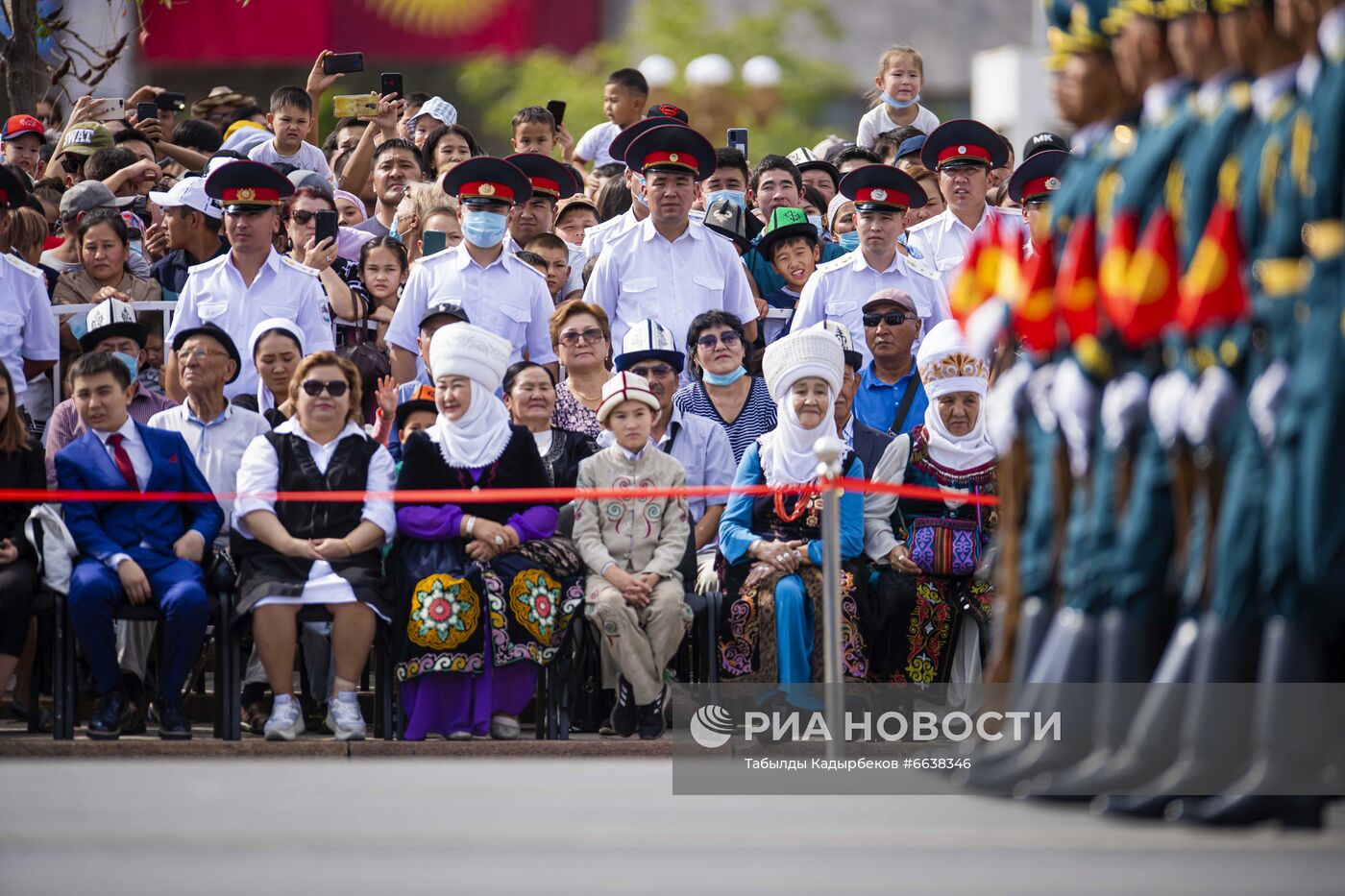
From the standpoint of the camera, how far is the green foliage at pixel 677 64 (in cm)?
3812

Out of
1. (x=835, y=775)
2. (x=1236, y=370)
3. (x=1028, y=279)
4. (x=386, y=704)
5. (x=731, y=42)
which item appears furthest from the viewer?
(x=731, y=42)

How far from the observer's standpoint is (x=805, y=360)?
8906mm

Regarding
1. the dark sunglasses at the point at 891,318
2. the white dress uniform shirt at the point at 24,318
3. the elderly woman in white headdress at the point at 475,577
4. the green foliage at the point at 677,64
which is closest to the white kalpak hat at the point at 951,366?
the dark sunglasses at the point at 891,318

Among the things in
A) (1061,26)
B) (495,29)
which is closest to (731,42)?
(495,29)

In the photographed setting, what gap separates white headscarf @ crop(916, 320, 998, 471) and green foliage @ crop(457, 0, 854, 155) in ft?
90.6

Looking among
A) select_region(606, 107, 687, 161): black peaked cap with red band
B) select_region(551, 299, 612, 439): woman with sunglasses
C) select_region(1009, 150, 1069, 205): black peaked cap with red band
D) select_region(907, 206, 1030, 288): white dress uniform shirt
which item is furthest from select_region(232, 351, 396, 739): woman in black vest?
select_region(1009, 150, 1069, 205): black peaked cap with red band

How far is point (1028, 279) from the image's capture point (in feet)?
17.8

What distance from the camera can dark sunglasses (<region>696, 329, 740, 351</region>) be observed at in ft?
31.5

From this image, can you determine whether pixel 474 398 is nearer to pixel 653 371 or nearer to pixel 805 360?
pixel 653 371

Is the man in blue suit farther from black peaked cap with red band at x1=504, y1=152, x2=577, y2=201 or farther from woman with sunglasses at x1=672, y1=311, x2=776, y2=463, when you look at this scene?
black peaked cap with red band at x1=504, y1=152, x2=577, y2=201

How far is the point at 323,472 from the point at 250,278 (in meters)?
1.82

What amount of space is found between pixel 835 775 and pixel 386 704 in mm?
2041

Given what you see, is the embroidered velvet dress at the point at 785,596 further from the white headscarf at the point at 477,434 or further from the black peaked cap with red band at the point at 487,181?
the black peaked cap with red band at the point at 487,181

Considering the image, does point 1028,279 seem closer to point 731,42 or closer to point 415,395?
point 415,395
